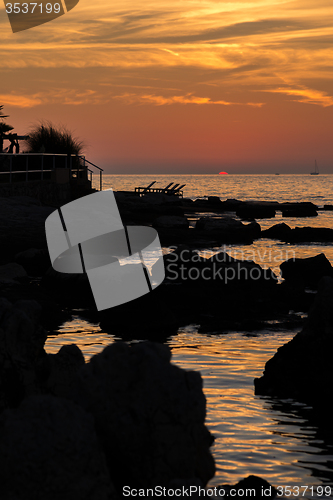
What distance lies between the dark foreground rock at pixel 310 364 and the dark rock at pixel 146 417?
323 centimetres

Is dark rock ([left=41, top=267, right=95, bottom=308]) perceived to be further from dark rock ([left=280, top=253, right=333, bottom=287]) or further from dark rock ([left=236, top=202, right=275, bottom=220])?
dark rock ([left=236, top=202, right=275, bottom=220])

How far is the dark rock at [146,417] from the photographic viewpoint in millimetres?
4785

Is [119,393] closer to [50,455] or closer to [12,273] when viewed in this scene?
[50,455]

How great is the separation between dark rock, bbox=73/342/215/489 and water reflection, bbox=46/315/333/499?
1.04m

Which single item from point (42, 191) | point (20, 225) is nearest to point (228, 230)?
point (42, 191)

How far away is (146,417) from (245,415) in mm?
2835

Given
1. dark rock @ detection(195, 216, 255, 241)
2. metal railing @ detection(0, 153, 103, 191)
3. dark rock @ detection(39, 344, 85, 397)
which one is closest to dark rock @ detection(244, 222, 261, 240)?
dark rock @ detection(195, 216, 255, 241)

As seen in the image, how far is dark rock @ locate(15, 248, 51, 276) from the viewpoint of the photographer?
16.5 metres

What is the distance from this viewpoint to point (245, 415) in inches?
291

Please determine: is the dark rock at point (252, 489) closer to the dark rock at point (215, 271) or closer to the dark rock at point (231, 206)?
the dark rock at point (215, 271)

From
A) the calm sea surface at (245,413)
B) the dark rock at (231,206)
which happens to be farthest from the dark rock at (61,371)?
the dark rock at (231,206)

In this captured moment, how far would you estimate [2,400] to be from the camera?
239 inches

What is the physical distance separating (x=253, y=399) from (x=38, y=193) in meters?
23.2

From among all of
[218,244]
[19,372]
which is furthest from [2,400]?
[218,244]
